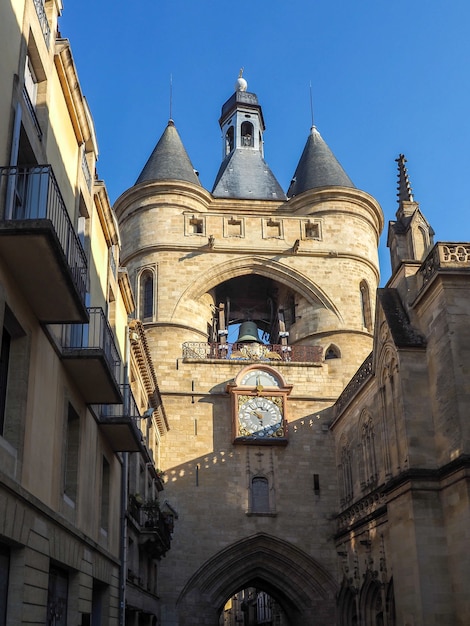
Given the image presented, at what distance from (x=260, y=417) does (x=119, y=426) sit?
513 inches

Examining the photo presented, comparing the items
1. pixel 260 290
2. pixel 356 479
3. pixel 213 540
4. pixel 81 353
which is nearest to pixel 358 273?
pixel 260 290

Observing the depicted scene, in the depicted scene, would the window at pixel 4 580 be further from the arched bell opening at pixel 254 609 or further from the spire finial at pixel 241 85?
the spire finial at pixel 241 85

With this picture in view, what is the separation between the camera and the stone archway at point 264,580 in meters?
23.6

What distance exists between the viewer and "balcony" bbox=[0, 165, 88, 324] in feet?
23.2

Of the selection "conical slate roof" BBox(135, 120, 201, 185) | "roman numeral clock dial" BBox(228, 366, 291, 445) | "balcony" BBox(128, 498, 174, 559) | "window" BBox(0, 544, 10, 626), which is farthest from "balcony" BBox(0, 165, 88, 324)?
"conical slate roof" BBox(135, 120, 201, 185)

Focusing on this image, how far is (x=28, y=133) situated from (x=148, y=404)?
14318 millimetres

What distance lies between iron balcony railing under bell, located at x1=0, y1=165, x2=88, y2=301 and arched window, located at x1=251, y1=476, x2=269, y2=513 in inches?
677

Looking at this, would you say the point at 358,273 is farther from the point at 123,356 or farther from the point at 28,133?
the point at 28,133

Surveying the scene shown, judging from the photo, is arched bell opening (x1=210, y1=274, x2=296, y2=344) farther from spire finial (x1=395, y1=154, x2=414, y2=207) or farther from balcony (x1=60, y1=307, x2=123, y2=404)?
balcony (x1=60, y1=307, x2=123, y2=404)

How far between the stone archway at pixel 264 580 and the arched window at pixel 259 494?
85cm

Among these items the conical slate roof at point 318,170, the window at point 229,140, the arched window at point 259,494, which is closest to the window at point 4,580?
the arched window at point 259,494

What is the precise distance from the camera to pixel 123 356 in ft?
55.9

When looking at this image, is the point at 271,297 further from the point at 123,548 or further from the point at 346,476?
the point at 123,548

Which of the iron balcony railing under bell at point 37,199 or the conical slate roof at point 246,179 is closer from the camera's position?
the iron balcony railing under bell at point 37,199
